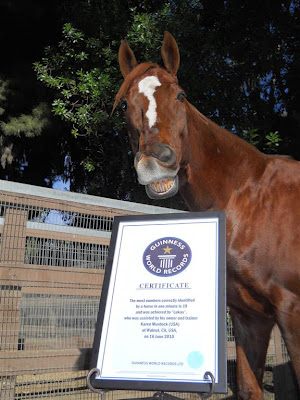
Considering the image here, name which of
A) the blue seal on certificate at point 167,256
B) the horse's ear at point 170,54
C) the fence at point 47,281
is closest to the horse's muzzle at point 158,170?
the blue seal on certificate at point 167,256

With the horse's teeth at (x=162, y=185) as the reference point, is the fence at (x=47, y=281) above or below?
below

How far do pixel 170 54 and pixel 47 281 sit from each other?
1.84m

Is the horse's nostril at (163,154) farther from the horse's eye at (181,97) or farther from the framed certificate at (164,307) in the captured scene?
the horse's eye at (181,97)

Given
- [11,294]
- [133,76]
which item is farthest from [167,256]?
[11,294]

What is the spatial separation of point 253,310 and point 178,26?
6.46 metres

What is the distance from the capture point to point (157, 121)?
2195 mm

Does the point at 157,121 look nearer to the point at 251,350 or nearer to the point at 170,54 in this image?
the point at 170,54

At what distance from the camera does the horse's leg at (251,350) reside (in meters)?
2.37

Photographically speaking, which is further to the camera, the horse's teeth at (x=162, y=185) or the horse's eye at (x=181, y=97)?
the horse's eye at (x=181, y=97)

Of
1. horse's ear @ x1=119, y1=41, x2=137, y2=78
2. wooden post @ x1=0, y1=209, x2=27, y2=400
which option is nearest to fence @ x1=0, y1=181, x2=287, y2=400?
wooden post @ x1=0, y1=209, x2=27, y2=400

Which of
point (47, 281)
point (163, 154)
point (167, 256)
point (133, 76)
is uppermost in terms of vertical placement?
point (133, 76)

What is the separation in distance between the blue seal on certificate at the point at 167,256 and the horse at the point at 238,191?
29 centimetres

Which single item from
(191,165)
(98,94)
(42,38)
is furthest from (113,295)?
(42,38)

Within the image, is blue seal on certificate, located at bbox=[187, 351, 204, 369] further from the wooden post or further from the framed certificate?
the wooden post
